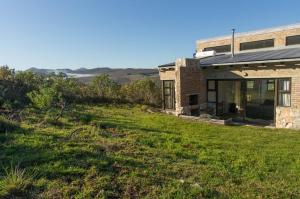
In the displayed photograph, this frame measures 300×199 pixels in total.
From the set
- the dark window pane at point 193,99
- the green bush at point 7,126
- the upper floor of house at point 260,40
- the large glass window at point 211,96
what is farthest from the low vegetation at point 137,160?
the upper floor of house at point 260,40

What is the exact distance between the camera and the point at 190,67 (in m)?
14.2

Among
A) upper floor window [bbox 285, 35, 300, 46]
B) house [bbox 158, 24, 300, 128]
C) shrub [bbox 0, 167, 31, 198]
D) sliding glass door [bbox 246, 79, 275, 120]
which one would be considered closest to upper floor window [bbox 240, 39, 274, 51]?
house [bbox 158, 24, 300, 128]

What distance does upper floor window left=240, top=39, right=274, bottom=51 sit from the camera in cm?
1609

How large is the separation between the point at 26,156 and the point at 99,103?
12627mm

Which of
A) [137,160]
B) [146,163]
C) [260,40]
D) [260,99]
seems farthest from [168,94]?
[146,163]

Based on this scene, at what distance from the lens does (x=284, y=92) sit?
37.4 ft

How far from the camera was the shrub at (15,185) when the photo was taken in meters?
3.98

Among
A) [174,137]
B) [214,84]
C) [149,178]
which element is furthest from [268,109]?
[149,178]

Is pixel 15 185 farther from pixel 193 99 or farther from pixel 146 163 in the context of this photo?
pixel 193 99

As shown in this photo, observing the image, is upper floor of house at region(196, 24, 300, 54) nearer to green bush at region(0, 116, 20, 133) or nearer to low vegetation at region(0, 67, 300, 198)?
low vegetation at region(0, 67, 300, 198)

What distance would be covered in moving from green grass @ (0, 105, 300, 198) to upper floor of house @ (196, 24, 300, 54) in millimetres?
8679

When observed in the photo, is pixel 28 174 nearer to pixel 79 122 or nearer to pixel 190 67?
pixel 79 122

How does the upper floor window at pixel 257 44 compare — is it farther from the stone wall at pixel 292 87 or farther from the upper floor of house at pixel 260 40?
the stone wall at pixel 292 87

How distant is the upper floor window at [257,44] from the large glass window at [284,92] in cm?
555
